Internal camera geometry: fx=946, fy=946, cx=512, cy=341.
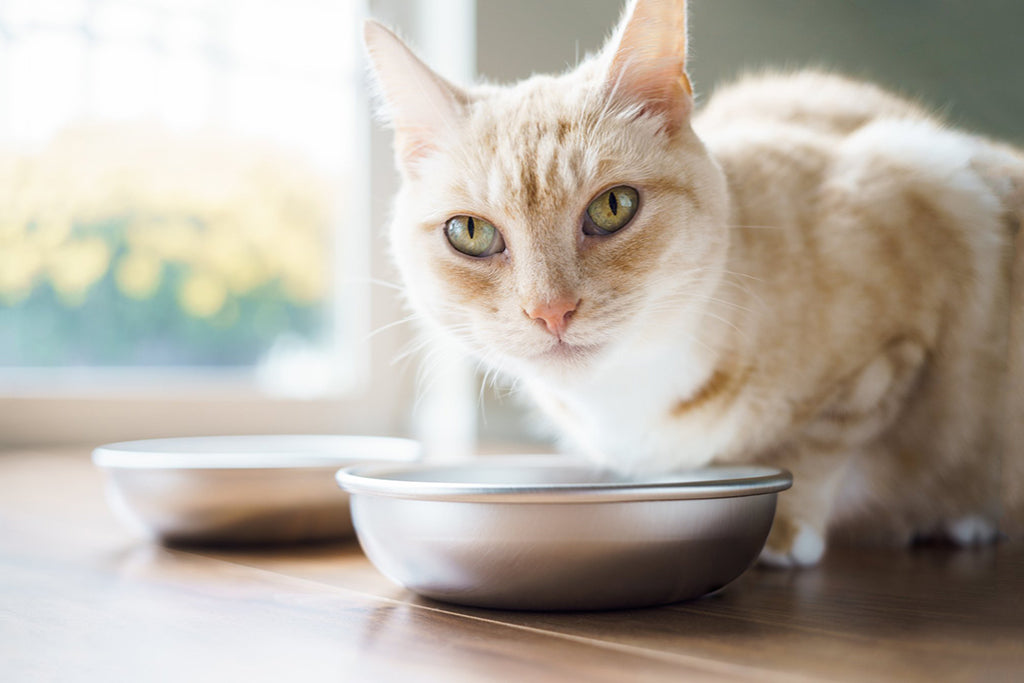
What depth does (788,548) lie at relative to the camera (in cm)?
109

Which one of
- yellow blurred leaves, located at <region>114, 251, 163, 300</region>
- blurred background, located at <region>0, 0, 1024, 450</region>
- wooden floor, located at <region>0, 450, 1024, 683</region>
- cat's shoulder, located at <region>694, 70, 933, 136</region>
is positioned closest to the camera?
wooden floor, located at <region>0, 450, 1024, 683</region>

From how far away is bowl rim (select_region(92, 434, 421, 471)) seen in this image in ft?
3.92

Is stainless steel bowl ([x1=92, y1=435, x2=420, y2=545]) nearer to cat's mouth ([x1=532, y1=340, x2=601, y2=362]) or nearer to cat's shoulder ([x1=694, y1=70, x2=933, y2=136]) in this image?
cat's mouth ([x1=532, y1=340, x2=601, y2=362])

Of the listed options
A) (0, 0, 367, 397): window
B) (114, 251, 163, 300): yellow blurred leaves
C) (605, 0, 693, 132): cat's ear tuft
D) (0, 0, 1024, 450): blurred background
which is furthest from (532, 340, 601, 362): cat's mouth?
(114, 251, 163, 300): yellow blurred leaves

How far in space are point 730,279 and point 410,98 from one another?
446 mm

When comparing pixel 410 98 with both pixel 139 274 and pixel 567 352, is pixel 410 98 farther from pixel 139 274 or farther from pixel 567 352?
pixel 139 274

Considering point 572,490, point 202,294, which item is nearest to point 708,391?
point 572,490

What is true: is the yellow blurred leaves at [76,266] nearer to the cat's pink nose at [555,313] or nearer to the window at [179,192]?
the window at [179,192]

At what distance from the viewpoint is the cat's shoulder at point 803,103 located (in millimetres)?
1314

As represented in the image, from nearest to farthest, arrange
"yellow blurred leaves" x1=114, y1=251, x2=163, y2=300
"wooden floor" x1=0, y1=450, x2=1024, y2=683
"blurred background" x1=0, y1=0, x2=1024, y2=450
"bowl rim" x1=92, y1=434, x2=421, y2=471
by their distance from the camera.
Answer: "wooden floor" x1=0, y1=450, x2=1024, y2=683 → "bowl rim" x1=92, y1=434, x2=421, y2=471 → "blurred background" x1=0, y1=0, x2=1024, y2=450 → "yellow blurred leaves" x1=114, y1=251, x2=163, y2=300

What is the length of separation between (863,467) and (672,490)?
503mm

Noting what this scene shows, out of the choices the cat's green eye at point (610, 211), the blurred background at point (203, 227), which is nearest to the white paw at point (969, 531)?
the cat's green eye at point (610, 211)

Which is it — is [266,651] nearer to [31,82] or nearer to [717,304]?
[717,304]

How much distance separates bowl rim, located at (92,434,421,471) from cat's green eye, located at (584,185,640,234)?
1.40 ft
